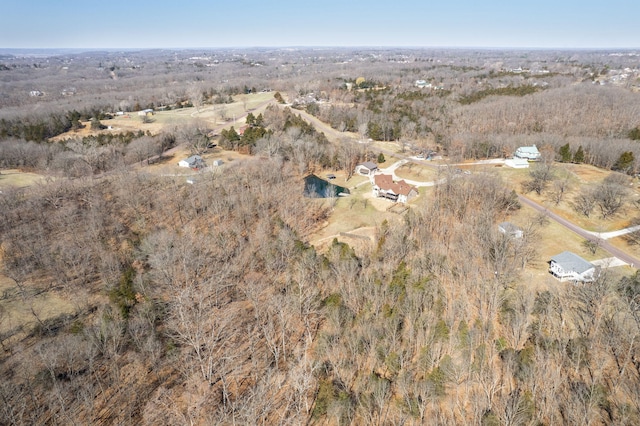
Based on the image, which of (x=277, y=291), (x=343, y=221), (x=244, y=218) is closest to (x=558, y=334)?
(x=277, y=291)

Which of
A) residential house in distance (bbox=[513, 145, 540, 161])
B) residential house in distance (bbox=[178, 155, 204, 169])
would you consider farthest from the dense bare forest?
residential house in distance (bbox=[178, 155, 204, 169])

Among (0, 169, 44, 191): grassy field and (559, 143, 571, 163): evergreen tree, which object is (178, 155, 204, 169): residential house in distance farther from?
(559, 143, 571, 163): evergreen tree

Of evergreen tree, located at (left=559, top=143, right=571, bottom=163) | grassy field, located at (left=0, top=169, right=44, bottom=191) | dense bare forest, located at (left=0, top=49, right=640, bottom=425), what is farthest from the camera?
evergreen tree, located at (left=559, top=143, right=571, bottom=163)

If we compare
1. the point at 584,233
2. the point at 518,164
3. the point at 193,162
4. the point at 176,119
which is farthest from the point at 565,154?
the point at 176,119

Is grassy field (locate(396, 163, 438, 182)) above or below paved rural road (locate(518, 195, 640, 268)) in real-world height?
above

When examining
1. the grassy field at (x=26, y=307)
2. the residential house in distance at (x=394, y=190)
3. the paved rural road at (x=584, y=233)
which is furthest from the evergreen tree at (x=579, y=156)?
the grassy field at (x=26, y=307)

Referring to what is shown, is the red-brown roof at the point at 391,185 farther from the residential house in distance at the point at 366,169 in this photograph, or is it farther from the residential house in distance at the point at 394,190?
the residential house in distance at the point at 366,169
